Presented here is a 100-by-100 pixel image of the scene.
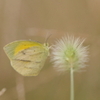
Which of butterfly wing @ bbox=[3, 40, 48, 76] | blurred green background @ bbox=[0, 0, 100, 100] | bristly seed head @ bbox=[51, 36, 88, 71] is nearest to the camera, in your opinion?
bristly seed head @ bbox=[51, 36, 88, 71]

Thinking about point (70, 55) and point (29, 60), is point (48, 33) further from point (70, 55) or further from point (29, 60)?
point (70, 55)

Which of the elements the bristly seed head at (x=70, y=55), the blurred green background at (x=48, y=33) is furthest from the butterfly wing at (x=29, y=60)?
the blurred green background at (x=48, y=33)

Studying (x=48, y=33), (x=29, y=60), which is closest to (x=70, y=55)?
(x=29, y=60)

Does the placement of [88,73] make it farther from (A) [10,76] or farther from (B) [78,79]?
(A) [10,76]

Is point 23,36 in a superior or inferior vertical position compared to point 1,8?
inferior

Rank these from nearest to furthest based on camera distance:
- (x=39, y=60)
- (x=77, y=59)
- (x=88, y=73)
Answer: (x=77, y=59) → (x=39, y=60) → (x=88, y=73)

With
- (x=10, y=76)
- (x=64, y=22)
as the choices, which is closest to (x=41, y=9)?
(x=64, y=22)

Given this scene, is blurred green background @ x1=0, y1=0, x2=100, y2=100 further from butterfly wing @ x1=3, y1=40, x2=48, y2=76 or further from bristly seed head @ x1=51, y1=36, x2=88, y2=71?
bristly seed head @ x1=51, y1=36, x2=88, y2=71

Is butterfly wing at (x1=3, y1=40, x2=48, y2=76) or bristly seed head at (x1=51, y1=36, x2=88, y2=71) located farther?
butterfly wing at (x1=3, y1=40, x2=48, y2=76)

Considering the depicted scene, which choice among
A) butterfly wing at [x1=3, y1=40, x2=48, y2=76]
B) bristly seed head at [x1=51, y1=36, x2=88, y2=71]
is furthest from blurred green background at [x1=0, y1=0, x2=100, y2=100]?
bristly seed head at [x1=51, y1=36, x2=88, y2=71]
